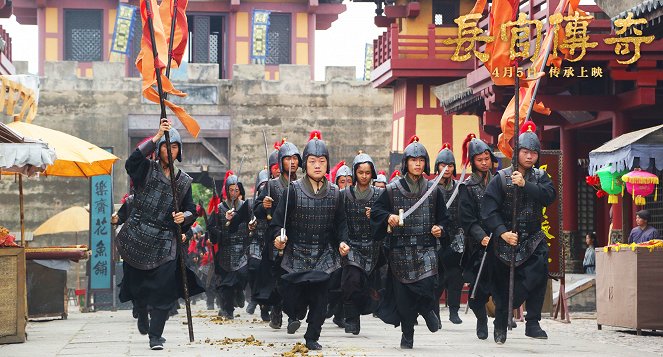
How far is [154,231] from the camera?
11.9 m

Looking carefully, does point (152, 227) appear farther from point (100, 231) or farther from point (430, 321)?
point (100, 231)

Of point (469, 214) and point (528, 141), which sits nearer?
point (528, 141)

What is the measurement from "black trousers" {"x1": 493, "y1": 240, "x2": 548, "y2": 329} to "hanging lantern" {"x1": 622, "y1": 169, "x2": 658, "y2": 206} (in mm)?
3776

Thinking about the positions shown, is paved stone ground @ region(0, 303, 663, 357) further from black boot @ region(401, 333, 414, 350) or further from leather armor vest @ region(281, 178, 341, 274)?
leather armor vest @ region(281, 178, 341, 274)

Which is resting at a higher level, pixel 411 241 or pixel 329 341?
pixel 411 241

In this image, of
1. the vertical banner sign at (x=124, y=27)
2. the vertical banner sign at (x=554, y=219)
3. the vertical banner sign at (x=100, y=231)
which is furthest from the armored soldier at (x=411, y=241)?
the vertical banner sign at (x=124, y=27)

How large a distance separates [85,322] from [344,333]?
15.3ft

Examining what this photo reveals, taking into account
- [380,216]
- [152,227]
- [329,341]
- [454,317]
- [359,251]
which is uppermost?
[380,216]

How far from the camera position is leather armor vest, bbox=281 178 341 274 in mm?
11844

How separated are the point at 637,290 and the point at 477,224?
245 centimetres

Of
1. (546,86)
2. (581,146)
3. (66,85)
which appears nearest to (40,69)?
(66,85)

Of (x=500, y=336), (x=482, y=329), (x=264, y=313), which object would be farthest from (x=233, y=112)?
(x=500, y=336)

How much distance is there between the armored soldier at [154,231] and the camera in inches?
465

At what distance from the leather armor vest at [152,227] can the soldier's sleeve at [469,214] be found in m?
2.69
